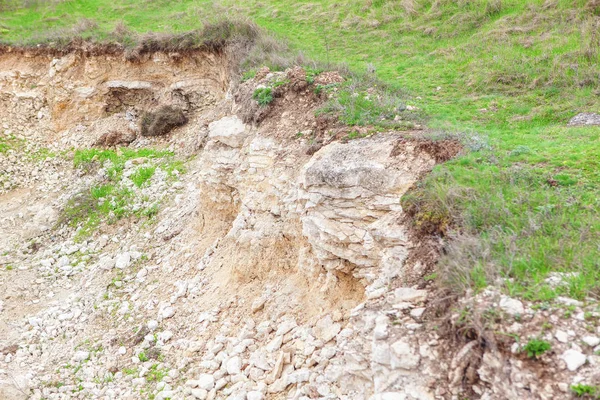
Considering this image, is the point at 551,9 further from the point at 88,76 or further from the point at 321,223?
the point at 88,76

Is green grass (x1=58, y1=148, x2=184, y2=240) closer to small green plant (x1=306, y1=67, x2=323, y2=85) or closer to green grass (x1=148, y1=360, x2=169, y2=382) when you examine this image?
small green plant (x1=306, y1=67, x2=323, y2=85)

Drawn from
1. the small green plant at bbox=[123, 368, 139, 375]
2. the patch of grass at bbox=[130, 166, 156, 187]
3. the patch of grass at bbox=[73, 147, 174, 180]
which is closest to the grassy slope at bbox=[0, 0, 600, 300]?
the patch of grass at bbox=[73, 147, 174, 180]

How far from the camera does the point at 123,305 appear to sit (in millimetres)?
10195

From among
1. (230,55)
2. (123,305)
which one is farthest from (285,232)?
(230,55)

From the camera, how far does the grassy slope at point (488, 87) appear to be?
16.8 feet

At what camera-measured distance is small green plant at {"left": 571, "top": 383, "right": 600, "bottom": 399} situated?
A: 3662mm

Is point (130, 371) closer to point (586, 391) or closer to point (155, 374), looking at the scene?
point (155, 374)

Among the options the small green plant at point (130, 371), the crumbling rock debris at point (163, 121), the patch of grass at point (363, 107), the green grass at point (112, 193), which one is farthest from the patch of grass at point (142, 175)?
the small green plant at point (130, 371)

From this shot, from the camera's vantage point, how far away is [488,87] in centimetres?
1168

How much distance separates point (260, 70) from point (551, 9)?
9.02 metres

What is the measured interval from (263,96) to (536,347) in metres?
8.10

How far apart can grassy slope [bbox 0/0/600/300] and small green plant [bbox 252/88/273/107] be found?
3530 millimetres

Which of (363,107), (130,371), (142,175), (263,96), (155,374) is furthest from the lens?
(142,175)

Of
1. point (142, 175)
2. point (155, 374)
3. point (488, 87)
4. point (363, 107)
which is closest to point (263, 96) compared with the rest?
point (363, 107)
